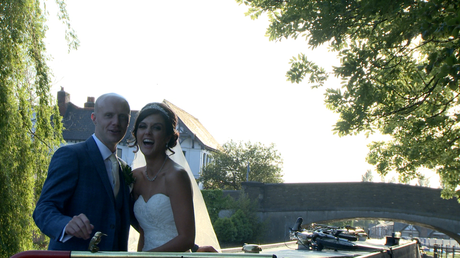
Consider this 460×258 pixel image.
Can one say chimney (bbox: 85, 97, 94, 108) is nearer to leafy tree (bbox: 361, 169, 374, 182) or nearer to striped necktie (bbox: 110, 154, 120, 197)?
striped necktie (bbox: 110, 154, 120, 197)

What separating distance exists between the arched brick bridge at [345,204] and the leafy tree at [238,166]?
747 cm

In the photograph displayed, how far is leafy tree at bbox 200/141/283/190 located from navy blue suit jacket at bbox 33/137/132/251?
125 feet

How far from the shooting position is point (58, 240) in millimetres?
2646

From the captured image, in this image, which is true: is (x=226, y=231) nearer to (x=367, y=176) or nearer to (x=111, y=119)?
(x=111, y=119)

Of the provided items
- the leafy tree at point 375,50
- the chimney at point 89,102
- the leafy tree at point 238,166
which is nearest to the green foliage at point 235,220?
the leafy tree at point 238,166

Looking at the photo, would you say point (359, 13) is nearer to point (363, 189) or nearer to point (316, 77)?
point (316, 77)

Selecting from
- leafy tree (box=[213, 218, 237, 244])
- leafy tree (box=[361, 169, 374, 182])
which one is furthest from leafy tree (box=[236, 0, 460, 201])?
leafy tree (box=[361, 169, 374, 182])

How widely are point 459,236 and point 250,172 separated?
17137 millimetres

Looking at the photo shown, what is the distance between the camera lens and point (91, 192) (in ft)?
9.53

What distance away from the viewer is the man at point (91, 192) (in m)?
2.63

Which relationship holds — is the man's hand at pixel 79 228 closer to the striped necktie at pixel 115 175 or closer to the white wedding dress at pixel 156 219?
the striped necktie at pixel 115 175

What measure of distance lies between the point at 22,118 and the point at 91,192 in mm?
6543

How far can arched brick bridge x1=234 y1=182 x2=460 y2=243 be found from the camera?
1280 inches

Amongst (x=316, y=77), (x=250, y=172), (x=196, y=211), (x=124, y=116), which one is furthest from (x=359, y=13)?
(x=250, y=172)
